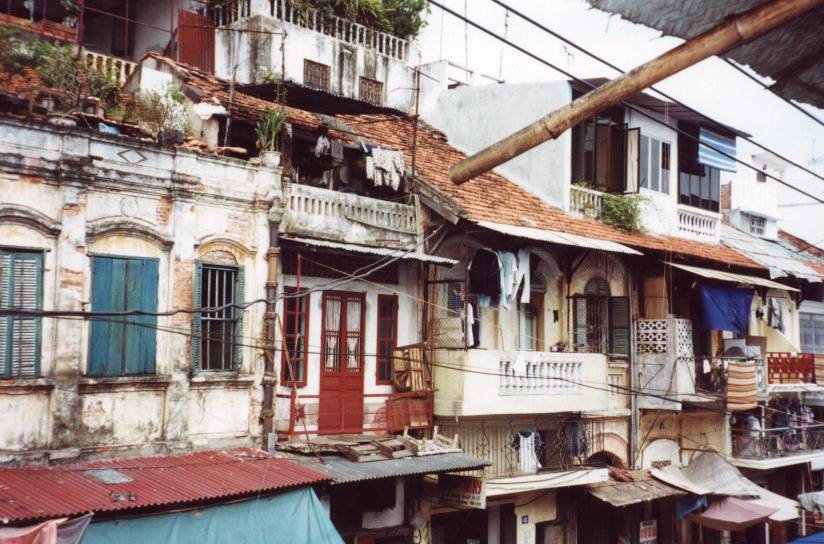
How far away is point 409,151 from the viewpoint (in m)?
19.0

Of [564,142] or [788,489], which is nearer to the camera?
[564,142]

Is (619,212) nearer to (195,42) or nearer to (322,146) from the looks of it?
(322,146)

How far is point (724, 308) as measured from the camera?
21641 mm

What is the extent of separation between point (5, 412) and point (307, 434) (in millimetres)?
4937

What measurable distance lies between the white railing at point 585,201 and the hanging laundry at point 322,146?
Result: 751 centimetres

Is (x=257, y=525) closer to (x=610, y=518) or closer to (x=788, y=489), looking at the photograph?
(x=610, y=518)

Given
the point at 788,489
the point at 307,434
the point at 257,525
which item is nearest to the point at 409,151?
the point at 307,434

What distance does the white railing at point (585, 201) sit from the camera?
20359 mm

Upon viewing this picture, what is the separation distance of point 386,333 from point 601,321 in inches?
275

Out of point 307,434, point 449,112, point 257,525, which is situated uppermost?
point 449,112

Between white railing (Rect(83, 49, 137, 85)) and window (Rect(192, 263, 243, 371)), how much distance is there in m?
4.26

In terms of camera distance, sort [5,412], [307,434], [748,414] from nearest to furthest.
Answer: [5,412], [307,434], [748,414]

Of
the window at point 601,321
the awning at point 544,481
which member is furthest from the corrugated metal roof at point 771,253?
the awning at point 544,481

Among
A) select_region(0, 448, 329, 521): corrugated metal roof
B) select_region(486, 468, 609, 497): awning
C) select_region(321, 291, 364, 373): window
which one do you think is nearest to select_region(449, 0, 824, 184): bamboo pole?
select_region(0, 448, 329, 521): corrugated metal roof
